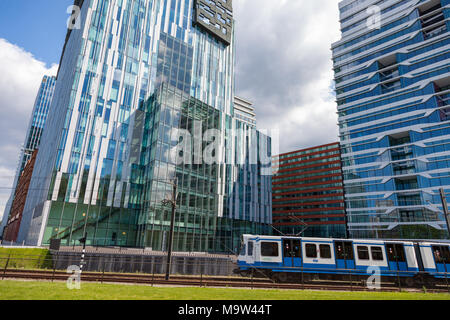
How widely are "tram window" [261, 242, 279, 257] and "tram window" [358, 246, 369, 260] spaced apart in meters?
6.87

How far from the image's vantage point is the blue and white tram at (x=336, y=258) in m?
20.5

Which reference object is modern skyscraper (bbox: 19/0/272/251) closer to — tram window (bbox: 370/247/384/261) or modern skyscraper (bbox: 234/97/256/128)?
tram window (bbox: 370/247/384/261)

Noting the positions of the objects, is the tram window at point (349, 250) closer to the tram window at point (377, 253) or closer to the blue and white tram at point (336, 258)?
the blue and white tram at point (336, 258)

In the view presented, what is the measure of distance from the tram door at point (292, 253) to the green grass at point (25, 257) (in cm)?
1887

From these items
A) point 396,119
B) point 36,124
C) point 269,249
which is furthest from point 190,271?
point 36,124

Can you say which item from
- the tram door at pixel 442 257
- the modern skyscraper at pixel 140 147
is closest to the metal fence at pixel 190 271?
the tram door at pixel 442 257

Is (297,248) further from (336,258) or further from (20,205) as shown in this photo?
(20,205)

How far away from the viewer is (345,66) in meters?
75.1

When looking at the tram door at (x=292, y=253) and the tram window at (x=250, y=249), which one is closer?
the tram door at (x=292, y=253)

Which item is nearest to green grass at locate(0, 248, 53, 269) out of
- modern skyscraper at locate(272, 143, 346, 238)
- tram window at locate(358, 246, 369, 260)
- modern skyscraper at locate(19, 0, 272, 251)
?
modern skyscraper at locate(19, 0, 272, 251)

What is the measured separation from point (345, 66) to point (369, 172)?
108 ft

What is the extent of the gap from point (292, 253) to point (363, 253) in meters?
5.92

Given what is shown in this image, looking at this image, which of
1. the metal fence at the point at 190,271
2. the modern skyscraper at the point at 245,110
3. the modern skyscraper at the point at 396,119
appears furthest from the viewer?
the modern skyscraper at the point at 245,110
